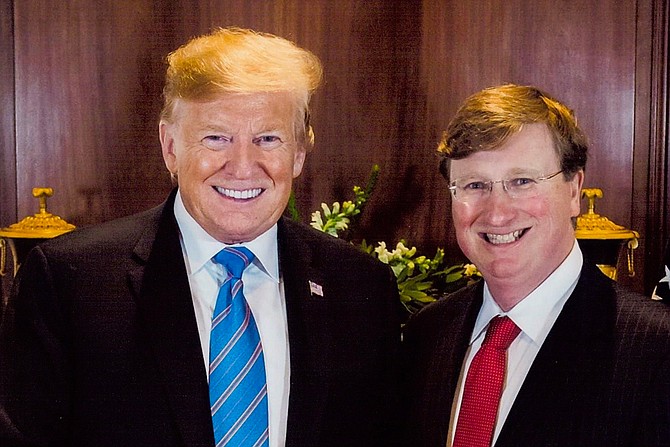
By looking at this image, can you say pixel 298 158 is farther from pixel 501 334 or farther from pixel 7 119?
pixel 7 119

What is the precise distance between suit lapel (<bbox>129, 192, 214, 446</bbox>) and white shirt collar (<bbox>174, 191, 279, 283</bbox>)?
0.03 meters

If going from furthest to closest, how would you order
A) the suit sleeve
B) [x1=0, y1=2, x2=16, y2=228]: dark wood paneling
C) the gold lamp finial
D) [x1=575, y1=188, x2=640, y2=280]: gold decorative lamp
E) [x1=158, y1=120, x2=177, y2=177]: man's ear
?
1. [x1=0, y1=2, x2=16, y2=228]: dark wood paneling
2. the gold lamp finial
3. [x1=575, y1=188, x2=640, y2=280]: gold decorative lamp
4. [x1=158, y1=120, x2=177, y2=177]: man's ear
5. the suit sleeve

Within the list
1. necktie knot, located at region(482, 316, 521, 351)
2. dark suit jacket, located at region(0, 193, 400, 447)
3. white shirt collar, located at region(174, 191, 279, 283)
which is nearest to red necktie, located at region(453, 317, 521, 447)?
necktie knot, located at region(482, 316, 521, 351)

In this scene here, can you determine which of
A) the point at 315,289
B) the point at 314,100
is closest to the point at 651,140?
the point at 314,100

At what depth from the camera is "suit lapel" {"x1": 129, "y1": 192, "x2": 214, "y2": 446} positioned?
1.91m

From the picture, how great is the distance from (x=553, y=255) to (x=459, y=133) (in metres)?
0.32

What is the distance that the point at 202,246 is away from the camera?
6.82 ft

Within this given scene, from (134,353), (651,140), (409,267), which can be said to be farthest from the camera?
(651,140)

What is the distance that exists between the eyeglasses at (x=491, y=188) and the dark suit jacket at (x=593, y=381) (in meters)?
0.20

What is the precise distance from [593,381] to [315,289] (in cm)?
63

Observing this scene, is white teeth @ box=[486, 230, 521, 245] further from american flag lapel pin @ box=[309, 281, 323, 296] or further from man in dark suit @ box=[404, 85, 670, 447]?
american flag lapel pin @ box=[309, 281, 323, 296]

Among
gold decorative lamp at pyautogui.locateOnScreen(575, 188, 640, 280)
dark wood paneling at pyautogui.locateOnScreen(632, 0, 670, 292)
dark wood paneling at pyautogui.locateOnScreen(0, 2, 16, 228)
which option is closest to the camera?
gold decorative lamp at pyautogui.locateOnScreen(575, 188, 640, 280)

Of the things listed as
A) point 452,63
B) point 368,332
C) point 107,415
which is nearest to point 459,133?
point 368,332

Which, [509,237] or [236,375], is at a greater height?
[509,237]
